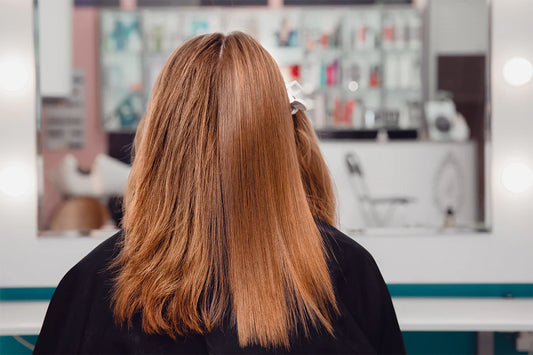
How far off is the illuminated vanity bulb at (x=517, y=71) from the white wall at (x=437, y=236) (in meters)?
0.02

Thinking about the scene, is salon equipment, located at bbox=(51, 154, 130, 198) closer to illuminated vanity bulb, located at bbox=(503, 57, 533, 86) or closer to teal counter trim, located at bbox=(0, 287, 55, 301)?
teal counter trim, located at bbox=(0, 287, 55, 301)

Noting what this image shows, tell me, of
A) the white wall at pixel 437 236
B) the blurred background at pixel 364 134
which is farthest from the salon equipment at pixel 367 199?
the white wall at pixel 437 236

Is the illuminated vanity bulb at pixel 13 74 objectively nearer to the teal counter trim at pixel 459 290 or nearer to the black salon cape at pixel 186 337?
the teal counter trim at pixel 459 290

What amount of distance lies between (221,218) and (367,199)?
3365 millimetres

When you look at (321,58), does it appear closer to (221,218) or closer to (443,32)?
(443,32)

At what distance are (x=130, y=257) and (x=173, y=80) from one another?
0.30 m

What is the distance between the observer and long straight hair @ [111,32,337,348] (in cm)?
89

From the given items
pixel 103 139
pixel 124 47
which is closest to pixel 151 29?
pixel 124 47

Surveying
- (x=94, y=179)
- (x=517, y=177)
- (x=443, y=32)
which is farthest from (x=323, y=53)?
(x=517, y=177)

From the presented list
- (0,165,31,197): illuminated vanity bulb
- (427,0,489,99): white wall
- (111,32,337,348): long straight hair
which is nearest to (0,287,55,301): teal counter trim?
(0,165,31,197): illuminated vanity bulb

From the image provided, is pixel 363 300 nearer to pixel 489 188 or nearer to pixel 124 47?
pixel 489 188

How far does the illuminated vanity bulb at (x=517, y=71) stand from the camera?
2127 mm

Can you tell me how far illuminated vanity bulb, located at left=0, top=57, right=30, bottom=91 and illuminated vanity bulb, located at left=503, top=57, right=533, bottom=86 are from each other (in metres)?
1.82

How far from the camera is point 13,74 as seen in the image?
6.91 feet
